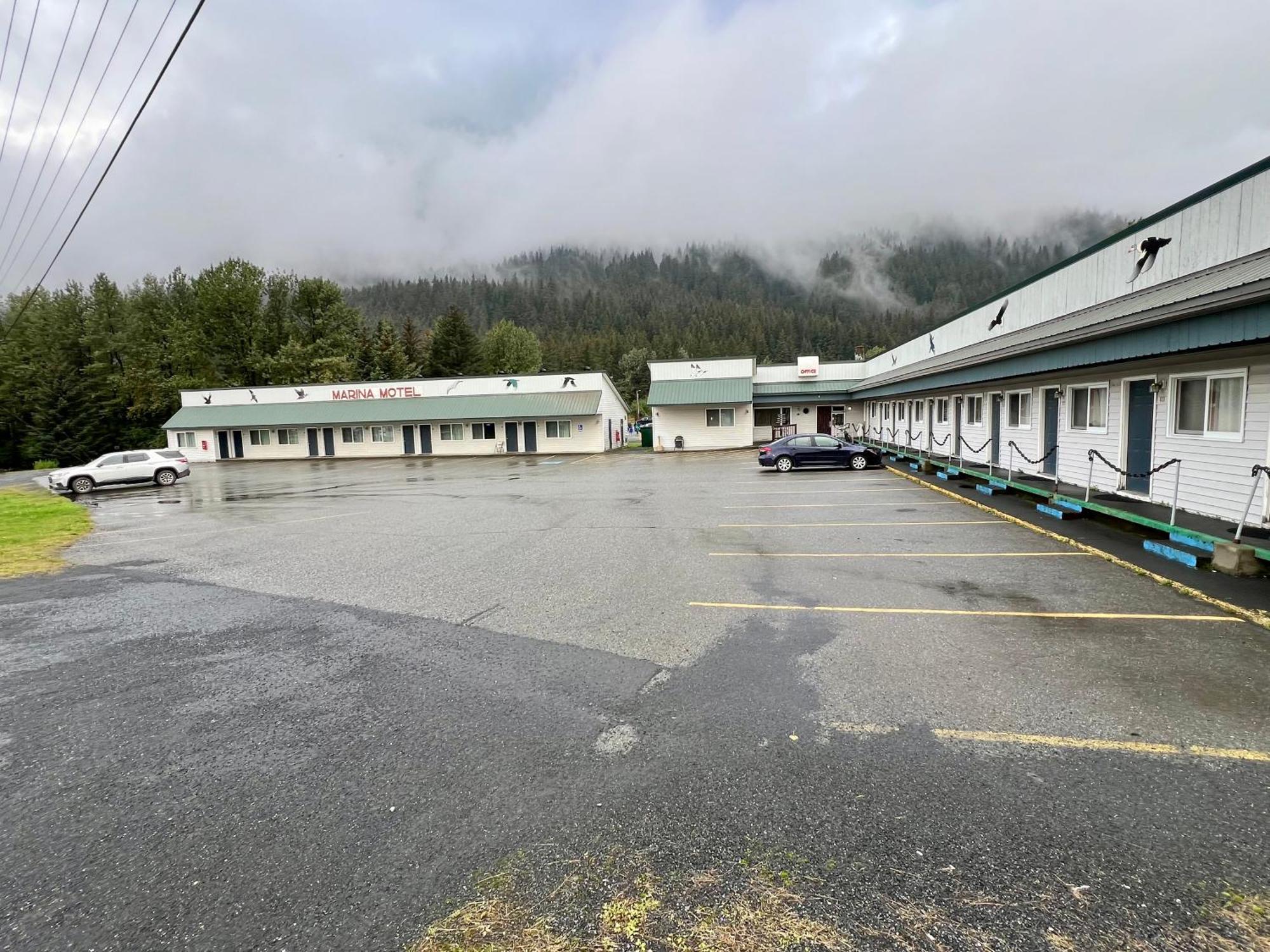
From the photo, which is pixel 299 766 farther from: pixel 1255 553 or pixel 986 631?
pixel 1255 553

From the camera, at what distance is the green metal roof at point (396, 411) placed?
4269 centimetres

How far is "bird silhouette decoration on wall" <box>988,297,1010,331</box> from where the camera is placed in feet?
57.4

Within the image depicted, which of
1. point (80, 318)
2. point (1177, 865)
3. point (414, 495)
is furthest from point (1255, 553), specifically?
point (80, 318)

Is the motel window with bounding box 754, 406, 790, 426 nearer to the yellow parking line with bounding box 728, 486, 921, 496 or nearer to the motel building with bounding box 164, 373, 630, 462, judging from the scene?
the motel building with bounding box 164, 373, 630, 462

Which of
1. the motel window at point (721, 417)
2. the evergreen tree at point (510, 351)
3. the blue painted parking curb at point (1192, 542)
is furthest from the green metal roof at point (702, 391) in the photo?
the evergreen tree at point (510, 351)

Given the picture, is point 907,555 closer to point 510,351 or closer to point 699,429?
point 699,429

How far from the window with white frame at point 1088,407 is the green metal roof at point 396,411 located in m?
30.6

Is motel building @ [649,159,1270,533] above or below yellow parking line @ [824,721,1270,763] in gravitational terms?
above

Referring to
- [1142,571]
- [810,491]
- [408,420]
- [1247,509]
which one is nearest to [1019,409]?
[810,491]

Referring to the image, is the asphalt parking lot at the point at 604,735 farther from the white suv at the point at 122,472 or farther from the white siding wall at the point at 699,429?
the white siding wall at the point at 699,429

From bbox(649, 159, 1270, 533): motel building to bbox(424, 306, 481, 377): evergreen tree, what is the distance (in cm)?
5821

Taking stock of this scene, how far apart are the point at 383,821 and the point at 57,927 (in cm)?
135

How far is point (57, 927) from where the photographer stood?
110 inches

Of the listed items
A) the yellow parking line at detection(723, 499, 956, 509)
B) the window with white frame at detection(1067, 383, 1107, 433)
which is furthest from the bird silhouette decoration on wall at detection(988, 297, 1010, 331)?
the yellow parking line at detection(723, 499, 956, 509)
